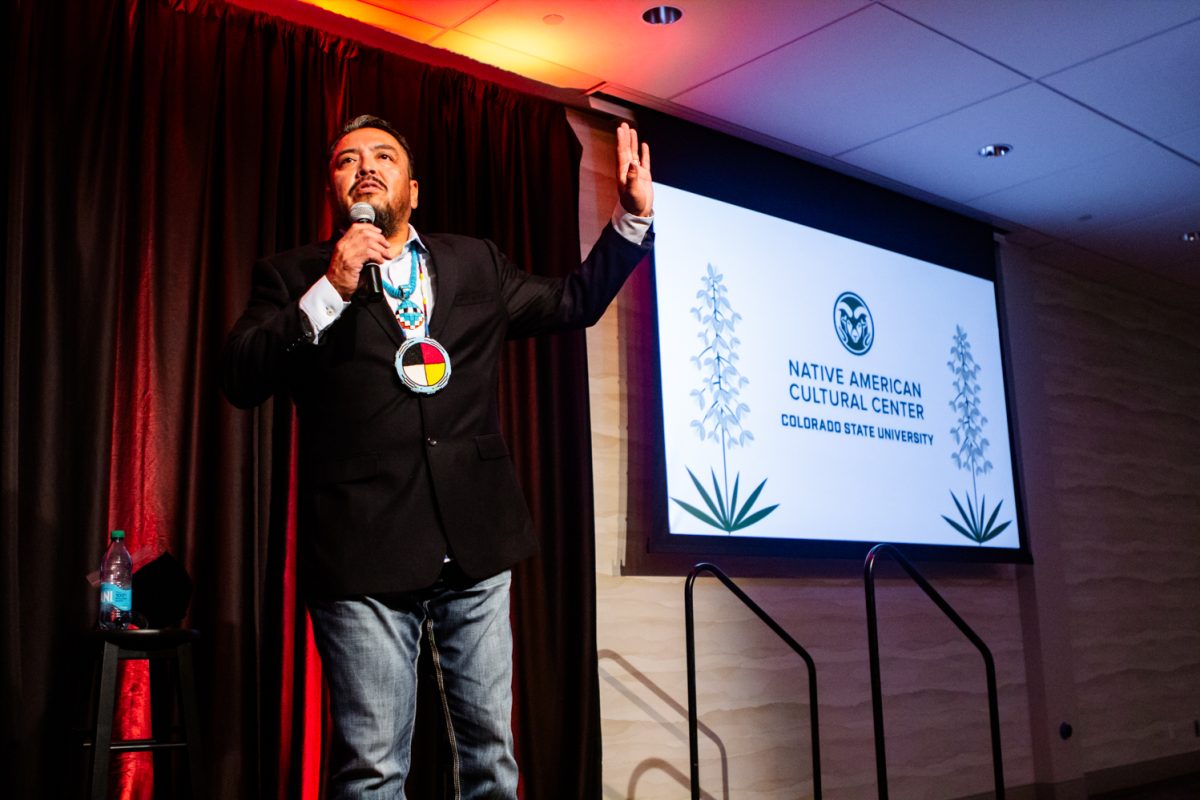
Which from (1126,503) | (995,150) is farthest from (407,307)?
(1126,503)

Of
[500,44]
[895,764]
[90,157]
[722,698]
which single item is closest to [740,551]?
[722,698]

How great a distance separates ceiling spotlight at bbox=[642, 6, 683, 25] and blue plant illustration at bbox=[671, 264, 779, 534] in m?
1.03

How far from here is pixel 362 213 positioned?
6.14ft

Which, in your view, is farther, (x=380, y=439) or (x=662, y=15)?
(x=662, y=15)

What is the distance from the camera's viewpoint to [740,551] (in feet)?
14.2

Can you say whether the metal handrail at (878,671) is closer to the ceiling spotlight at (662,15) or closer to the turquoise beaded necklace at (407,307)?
the ceiling spotlight at (662,15)

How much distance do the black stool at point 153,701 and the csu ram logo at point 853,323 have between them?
3173 mm

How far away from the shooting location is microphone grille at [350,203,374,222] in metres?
1.87

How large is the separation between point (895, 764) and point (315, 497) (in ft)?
12.6

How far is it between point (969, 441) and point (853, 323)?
91 centimetres

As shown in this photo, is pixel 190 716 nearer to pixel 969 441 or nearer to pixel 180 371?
pixel 180 371

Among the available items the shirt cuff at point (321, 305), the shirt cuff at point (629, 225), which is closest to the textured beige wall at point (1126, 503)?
the shirt cuff at point (629, 225)

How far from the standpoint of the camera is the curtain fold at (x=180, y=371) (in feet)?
9.11

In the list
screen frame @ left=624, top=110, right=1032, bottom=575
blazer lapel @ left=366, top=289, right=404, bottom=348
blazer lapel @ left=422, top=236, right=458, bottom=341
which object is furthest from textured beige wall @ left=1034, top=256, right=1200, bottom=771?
blazer lapel @ left=366, top=289, right=404, bottom=348
